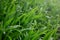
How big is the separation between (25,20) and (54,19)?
116 centimetres

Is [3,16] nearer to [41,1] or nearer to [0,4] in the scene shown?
[0,4]

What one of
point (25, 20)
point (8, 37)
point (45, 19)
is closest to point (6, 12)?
point (25, 20)

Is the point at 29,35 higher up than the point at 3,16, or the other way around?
the point at 3,16

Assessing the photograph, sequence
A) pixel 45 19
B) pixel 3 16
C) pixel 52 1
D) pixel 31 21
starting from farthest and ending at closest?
pixel 52 1
pixel 45 19
pixel 31 21
pixel 3 16

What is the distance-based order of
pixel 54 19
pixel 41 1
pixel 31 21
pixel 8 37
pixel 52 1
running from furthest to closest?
pixel 52 1 → pixel 41 1 → pixel 54 19 → pixel 31 21 → pixel 8 37

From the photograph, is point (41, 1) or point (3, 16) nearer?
point (3, 16)

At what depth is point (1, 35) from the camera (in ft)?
8.52

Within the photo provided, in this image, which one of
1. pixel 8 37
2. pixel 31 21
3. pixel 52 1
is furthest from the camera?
pixel 52 1

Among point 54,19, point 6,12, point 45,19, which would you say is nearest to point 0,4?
point 6,12

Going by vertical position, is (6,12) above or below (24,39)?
above

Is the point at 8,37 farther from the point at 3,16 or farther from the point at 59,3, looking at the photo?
the point at 59,3

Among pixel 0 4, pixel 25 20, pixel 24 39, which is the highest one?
pixel 0 4

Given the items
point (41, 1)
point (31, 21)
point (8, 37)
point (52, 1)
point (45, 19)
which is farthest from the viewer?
point (52, 1)

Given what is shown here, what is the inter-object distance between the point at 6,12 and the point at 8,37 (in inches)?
20.4
